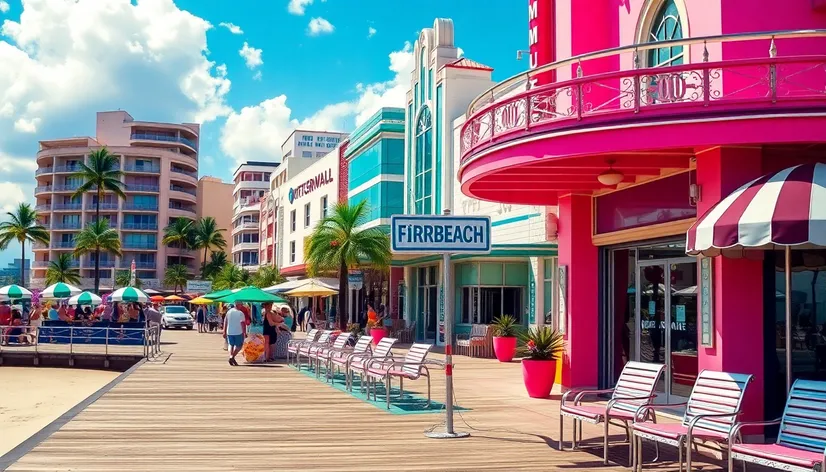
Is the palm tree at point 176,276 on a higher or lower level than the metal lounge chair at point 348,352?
higher

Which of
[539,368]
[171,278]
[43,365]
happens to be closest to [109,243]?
[171,278]

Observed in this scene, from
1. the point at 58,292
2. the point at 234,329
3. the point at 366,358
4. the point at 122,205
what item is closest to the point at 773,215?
the point at 366,358

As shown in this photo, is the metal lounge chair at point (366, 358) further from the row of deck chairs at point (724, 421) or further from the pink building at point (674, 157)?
the row of deck chairs at point (724, 421)

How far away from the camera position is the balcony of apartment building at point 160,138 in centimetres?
10725

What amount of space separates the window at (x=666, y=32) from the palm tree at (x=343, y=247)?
1918cm

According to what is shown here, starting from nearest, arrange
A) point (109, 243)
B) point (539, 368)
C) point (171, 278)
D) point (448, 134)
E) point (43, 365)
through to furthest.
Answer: point (539, 368)
point (43, 365)
point (448, 134)
point (109, 243)
point (171, 278)

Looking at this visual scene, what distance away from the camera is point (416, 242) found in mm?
10219

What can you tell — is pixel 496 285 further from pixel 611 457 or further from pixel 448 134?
pixel 611 457

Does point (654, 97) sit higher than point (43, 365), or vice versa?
point (654, 97)

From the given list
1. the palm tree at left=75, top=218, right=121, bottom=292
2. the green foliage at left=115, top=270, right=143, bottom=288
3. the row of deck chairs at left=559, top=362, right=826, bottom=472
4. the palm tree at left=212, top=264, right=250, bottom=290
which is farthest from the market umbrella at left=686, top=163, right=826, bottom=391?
the green foliage at left=115, top=270, right=143, bottom=288

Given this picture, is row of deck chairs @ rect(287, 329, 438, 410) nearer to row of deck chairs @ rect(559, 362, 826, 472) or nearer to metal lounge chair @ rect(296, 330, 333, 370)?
metal lounge chair @ rect(296, 330, 333, 370)

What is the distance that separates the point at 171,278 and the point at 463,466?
94077mm

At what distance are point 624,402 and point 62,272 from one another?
95.3m

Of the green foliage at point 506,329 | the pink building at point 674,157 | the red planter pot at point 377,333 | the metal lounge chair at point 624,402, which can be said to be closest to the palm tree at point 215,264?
the red planter pot at point 377,333
